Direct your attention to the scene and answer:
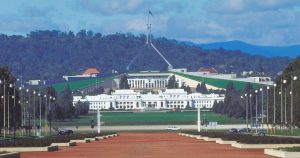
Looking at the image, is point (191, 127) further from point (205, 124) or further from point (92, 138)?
point (92, 138)

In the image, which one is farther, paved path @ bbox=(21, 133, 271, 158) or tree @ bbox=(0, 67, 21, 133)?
tree @ bbox=(0, 67, 21, 133)

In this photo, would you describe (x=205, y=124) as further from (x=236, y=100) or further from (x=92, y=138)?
(x=92, y=138)

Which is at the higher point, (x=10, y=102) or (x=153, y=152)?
(x=10, y=102)

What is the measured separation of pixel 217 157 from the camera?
43156mm

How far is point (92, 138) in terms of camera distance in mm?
86562

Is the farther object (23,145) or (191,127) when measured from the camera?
(191,127)

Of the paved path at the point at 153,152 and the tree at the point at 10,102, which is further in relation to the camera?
the tree at the point at 10,102

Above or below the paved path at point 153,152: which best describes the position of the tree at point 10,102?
above

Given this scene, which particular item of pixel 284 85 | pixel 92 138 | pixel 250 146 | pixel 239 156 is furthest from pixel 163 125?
pixel 239 156

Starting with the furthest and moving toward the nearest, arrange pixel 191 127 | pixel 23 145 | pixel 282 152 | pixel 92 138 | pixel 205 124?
pixel 191 127 → pixel 205 124 → pixel 92 138 → pixel 23 145 → pixel 282 152

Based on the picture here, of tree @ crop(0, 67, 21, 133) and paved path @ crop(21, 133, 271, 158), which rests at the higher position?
tree @ crop(0, 67, 21, 133)

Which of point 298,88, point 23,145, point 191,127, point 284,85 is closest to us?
point 23,145

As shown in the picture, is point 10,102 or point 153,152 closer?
point 153,152

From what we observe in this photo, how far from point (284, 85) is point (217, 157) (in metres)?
73.6
